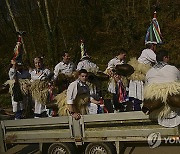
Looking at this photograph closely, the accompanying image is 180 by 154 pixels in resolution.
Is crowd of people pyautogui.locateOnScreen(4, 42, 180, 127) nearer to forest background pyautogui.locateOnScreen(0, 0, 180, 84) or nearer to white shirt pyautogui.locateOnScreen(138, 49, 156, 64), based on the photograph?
white shirt pyautogui.locateOnScreen(138, 49, 156, 64)

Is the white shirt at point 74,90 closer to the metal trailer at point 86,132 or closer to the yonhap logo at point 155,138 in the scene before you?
the metal trailer at point 86,132

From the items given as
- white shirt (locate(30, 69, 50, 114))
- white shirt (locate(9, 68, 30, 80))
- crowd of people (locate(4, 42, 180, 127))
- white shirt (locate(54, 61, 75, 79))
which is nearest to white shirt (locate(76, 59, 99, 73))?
crowd of people (locate(4, 42, 180, 127))

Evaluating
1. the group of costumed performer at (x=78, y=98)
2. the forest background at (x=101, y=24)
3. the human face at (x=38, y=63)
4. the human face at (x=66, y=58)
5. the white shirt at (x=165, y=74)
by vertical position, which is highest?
the forest background at (x=101, y=24)

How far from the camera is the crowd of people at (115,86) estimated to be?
5453mm

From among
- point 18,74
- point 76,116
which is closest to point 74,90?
point 76,116

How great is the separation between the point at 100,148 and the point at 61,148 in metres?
0.74

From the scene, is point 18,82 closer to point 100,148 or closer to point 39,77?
point 39,77

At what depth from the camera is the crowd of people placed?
215 inches

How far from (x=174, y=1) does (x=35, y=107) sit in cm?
1639

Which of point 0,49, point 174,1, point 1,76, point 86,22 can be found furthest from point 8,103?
point 0,49

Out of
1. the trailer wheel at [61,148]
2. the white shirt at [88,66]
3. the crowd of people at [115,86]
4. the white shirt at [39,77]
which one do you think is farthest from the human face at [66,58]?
the trailer wheel at [61,148]

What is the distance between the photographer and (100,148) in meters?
6.18

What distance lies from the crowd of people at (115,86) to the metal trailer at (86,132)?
182 millimetres

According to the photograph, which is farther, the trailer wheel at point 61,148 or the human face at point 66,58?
the human face at point 66,58
